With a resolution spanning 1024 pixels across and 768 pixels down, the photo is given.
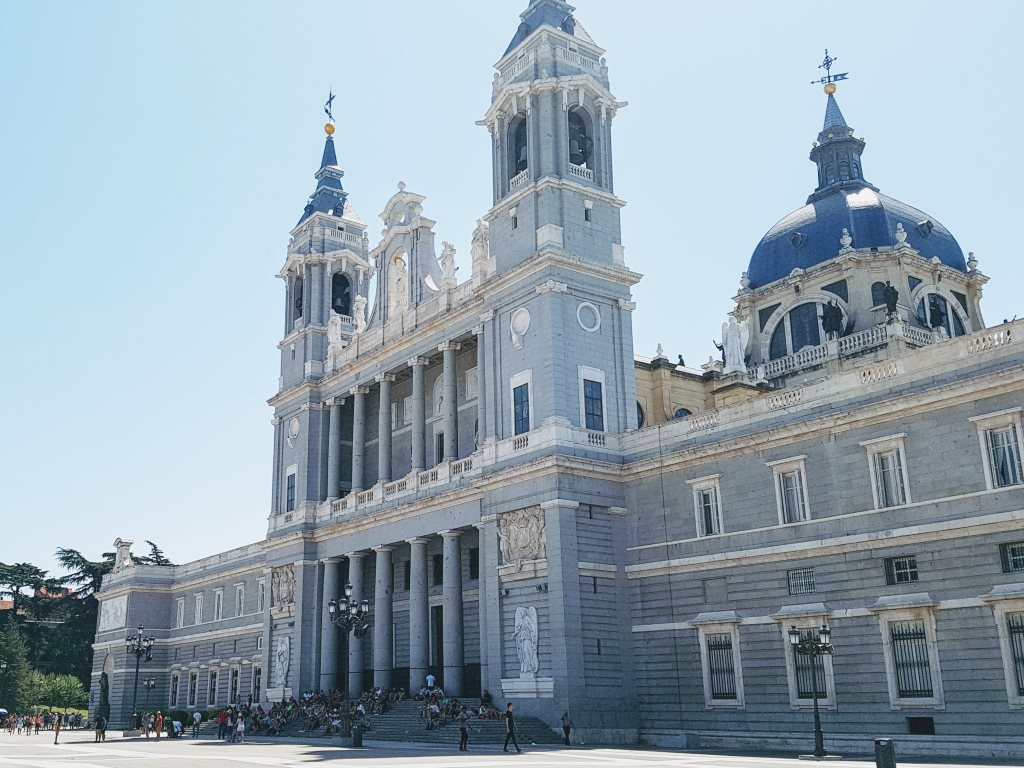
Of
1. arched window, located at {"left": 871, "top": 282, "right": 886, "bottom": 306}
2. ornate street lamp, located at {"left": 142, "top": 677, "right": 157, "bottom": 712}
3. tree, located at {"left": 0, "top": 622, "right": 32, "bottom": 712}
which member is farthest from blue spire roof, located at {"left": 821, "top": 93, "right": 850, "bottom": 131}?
tree, located at {"left": 0, "top": 622, "right": 32, "bottom": 712}

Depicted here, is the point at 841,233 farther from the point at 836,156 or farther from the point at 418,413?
the point at 418,413

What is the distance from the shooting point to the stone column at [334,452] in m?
54.9

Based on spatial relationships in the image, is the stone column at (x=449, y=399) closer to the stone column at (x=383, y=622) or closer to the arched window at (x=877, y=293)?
the stone column at (x=383, y=622)

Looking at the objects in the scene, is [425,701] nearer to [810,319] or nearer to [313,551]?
[313,551]

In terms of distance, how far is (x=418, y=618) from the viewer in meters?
46.3

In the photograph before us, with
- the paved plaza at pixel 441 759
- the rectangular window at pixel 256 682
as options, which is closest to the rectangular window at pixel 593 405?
the paved plaza at pixel 441 759

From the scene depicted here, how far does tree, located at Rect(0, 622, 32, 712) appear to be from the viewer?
80.1 metres

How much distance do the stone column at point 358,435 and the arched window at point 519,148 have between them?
15.3 m

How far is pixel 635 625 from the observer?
38.3 meters

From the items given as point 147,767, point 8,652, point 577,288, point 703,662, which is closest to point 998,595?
point 703,662

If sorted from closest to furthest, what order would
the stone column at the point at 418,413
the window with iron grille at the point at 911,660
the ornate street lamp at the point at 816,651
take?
1. the ornate street lamp at the point at 816,651
2. the window with iron grille at the point at 911,660
3. the stone column at the point at 418,413

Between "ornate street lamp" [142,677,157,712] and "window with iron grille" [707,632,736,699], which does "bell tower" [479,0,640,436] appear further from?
"ornate street lamp" [142,677,157,712]

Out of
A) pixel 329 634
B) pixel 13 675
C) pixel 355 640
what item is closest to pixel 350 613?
pixel 355 640

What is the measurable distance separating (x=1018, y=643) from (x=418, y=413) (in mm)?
28563
